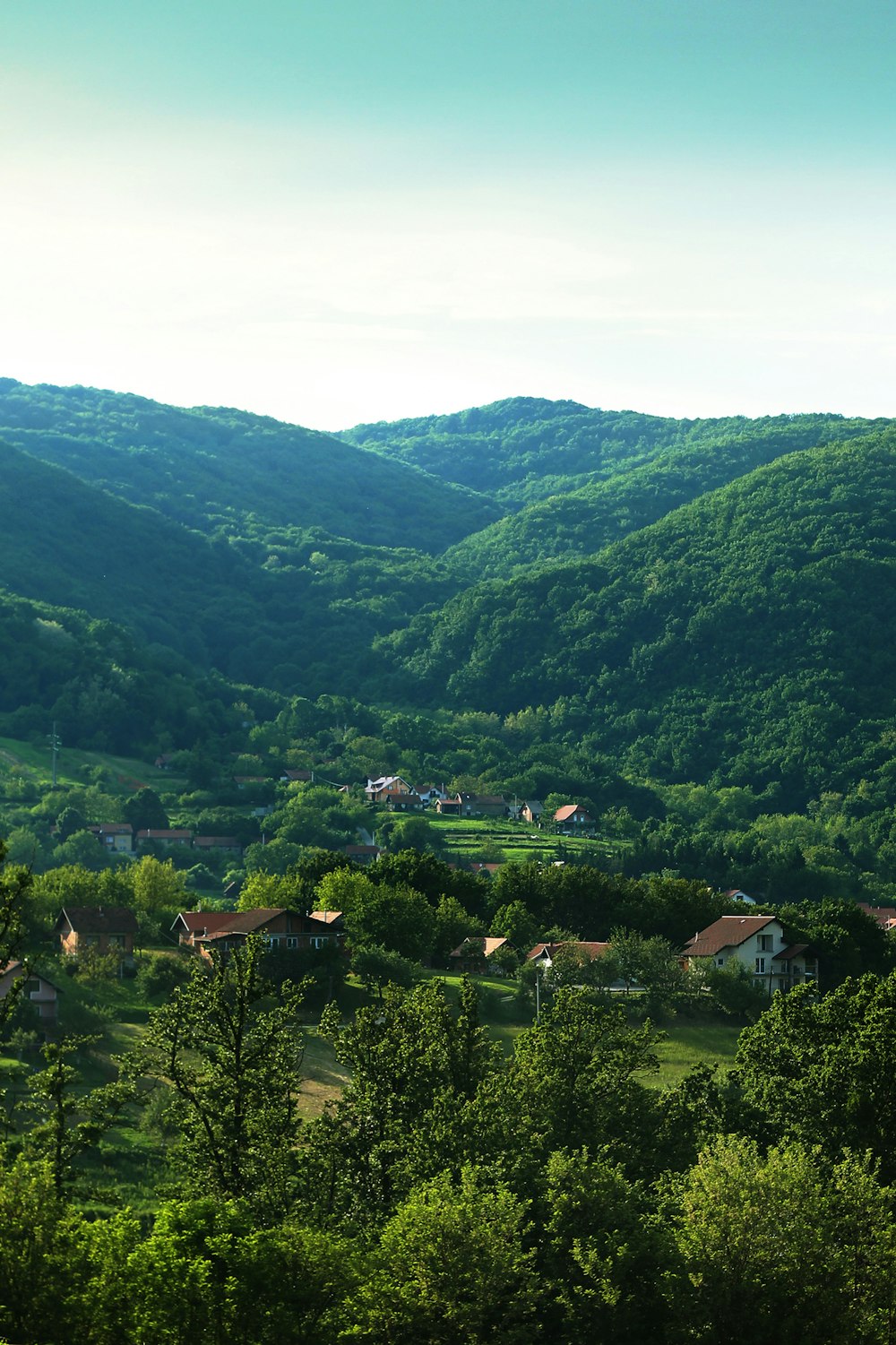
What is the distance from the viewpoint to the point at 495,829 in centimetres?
18462

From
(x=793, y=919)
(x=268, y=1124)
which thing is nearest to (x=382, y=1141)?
(x=268, y=1124)

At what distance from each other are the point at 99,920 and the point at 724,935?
102 feet

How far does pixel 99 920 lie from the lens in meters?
87.6

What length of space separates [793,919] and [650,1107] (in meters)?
48.5

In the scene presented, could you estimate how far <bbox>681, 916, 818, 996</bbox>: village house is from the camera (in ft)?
297

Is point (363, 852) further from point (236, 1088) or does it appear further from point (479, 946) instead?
point (236, 1088)

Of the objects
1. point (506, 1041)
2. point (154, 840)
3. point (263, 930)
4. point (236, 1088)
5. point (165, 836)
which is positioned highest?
point (236, 1088)

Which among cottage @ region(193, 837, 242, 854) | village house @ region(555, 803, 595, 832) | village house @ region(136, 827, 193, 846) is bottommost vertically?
cottage @ region(193, 837, 242, 854)

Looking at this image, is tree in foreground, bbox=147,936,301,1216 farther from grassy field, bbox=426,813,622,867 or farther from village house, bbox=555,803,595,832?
village house, bbox=555,803,595,832

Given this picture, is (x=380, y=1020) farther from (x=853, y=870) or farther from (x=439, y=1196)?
(x=853, y=870)

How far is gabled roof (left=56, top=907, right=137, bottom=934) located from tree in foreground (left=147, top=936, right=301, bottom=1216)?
41773mm

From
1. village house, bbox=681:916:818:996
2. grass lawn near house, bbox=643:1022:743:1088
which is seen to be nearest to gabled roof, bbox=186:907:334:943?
grass lawn near house, bbox=643:1022:743:1088

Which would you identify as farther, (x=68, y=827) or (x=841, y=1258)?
(x=68, y=827)

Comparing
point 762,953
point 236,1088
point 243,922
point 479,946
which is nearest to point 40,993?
point 243,922
